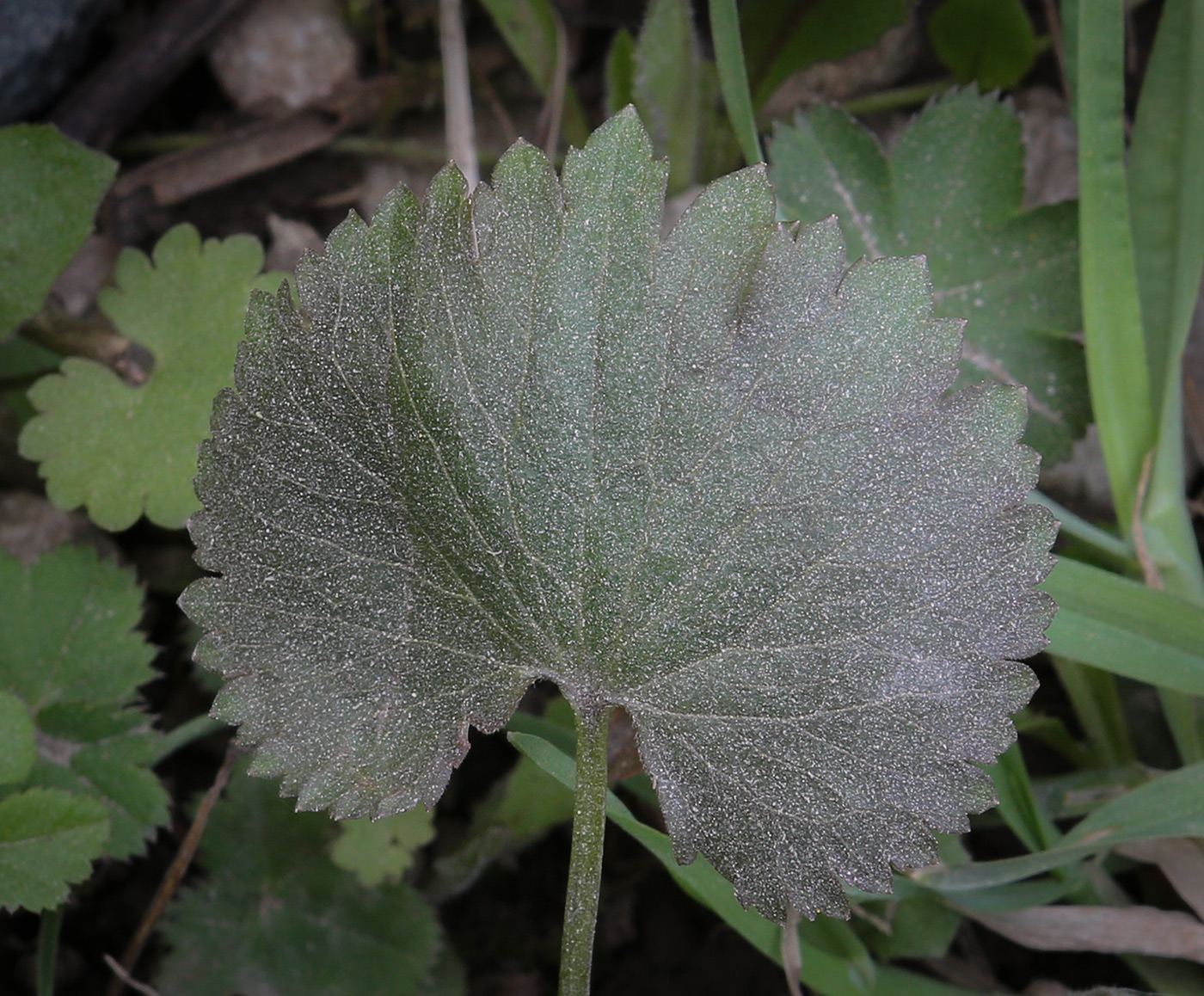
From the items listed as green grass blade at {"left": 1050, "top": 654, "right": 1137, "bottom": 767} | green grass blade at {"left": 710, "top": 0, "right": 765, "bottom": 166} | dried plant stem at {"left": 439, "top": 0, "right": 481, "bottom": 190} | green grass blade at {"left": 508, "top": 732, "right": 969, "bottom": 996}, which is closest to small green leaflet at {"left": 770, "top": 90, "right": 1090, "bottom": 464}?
green grass blade at {"left": 710, "top": 0, "right": 765, "bottom": 166}

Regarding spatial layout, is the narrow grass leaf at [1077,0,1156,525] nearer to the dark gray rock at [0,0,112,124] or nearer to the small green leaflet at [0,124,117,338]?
the small green leaflet at [0,124,117,338]

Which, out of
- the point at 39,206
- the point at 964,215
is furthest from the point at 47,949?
the point at 964,215

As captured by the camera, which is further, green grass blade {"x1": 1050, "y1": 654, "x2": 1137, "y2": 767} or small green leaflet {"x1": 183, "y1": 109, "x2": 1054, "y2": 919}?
green grass blade {"x1": 1050, "y1": 654, "x2": 1137, "y2": 767}

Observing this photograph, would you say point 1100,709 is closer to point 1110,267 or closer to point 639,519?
point 1110,267

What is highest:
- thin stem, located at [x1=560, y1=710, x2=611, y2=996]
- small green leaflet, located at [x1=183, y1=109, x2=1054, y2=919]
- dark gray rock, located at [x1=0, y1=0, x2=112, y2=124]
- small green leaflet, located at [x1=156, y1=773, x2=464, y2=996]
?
dark gray rock, located at [x1=0, y1=0, x2=112, y2=124]

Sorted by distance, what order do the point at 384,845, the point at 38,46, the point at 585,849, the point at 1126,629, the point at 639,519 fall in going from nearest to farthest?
1. the point at 639,519
2. the point at 585,849
3. the point at 1126,629
4. the point at 384,845
5. the point at 38,46

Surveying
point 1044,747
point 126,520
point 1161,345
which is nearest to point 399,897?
point 126,520
